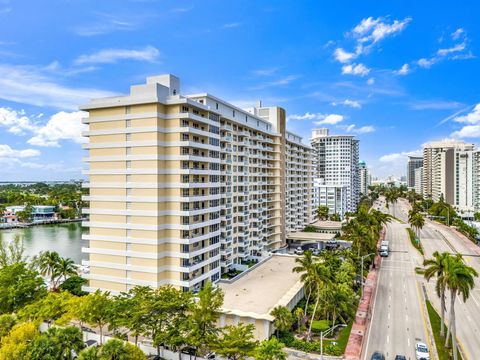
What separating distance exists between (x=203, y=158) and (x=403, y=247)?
6359 cm

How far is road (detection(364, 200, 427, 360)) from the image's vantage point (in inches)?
1455

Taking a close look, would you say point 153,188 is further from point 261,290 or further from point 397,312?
point 397,312

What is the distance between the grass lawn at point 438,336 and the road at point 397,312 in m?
1.00

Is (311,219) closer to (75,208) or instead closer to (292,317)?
(292,317)

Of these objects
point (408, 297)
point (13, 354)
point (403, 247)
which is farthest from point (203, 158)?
point (403, 247)

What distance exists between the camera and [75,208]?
545 feet

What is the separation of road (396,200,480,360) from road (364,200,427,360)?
339 centimetres

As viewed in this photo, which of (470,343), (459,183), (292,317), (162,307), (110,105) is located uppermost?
(110,105)

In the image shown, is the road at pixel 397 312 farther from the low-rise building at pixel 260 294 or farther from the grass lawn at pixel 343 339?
the low-rise building at pixel 260 294

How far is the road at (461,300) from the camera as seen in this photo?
38.1 meters

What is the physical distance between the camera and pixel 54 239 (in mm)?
109250

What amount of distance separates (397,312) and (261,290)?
18210 millimetres

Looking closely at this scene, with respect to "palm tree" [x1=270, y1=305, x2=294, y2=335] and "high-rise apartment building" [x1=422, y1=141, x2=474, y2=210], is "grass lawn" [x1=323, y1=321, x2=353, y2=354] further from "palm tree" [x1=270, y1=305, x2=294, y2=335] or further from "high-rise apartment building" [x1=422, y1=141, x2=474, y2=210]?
"high-rise apartment building" [x1=422, y1=141, x2=474, y2=210]

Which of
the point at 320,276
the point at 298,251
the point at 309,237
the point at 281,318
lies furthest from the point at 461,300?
the point at 309,237
